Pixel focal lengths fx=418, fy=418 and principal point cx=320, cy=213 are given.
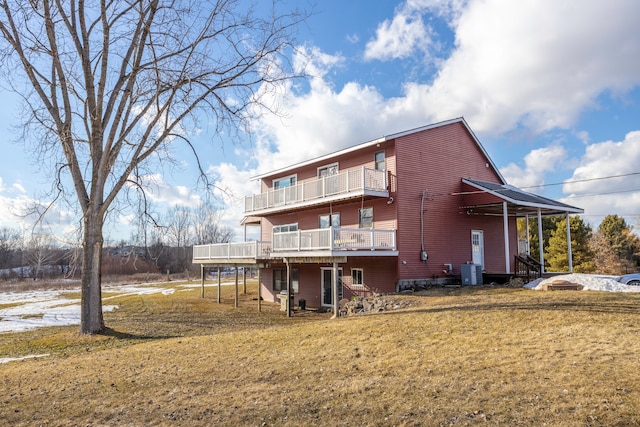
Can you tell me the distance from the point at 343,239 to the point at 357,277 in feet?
11.9

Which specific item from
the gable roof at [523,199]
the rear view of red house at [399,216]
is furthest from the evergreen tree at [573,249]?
the gable roof at [523,199]

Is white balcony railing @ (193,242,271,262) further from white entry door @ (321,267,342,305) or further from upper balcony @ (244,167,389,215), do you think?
white entry door @ (321,267,342,305)

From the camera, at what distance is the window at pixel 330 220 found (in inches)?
822

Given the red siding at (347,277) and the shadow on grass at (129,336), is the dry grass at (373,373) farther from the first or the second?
the red siding at (347,277)

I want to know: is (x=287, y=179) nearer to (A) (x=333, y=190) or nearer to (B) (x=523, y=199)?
(A) (x=333, y=190)

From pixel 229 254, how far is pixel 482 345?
59.0ft

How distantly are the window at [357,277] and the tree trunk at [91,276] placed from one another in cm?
1063

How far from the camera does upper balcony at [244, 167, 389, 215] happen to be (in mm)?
17531

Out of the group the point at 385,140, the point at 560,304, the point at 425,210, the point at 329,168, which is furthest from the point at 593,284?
the point at 329,168

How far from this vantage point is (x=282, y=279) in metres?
24.9

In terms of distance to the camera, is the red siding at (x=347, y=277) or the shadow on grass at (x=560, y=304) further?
the red siding at (x=347, y=277)

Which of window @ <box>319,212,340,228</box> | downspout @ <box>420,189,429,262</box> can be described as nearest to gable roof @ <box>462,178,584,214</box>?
downspout @ <box>420,189,429,262</box>

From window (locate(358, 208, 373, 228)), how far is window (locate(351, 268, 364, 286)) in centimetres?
211

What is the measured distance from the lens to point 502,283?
17594 mm
